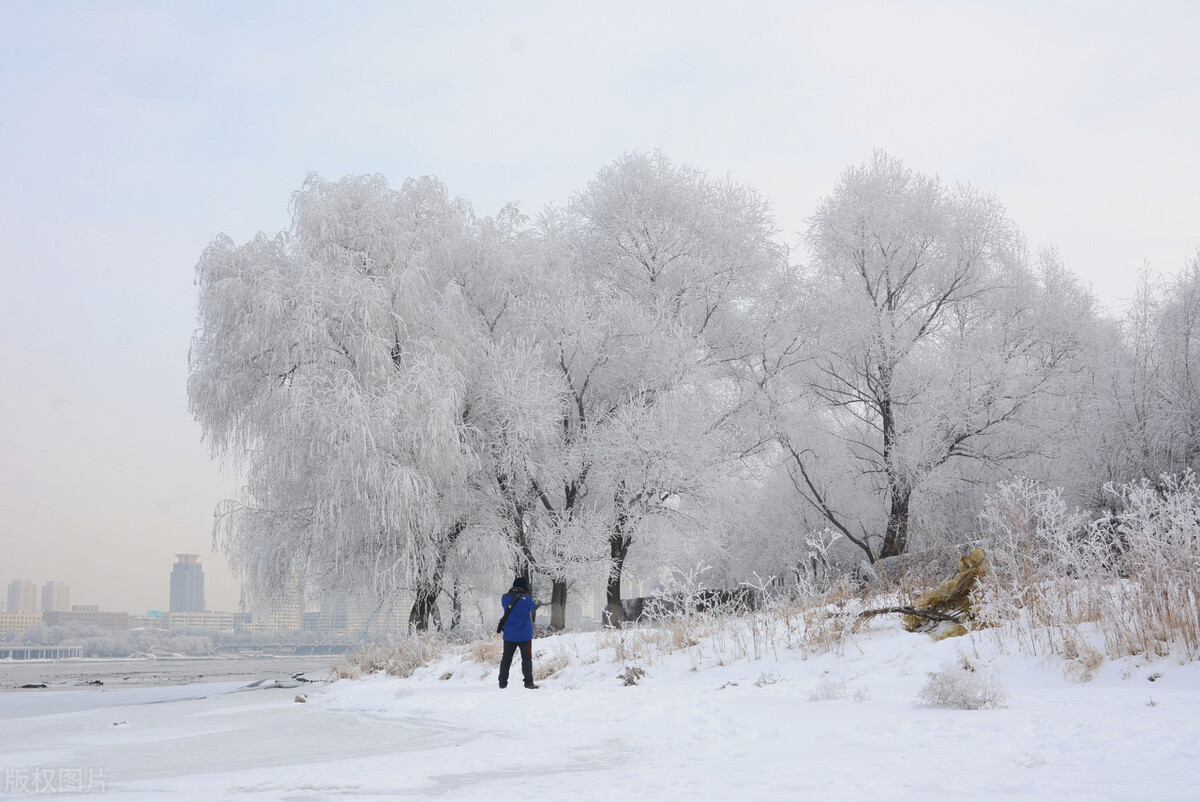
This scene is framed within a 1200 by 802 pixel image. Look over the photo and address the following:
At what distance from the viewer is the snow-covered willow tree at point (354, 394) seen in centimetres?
1717

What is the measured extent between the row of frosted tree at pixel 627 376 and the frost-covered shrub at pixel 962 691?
40.1 feet

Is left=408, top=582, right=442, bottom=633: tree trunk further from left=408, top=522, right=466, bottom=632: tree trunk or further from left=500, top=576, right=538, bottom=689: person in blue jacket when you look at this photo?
left=500, top=576, right=538, bottom=689: person in blue jacket

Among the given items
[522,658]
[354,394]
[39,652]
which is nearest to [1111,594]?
[522,658]

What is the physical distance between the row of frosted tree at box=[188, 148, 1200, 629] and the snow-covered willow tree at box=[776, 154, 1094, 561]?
0.28 ft

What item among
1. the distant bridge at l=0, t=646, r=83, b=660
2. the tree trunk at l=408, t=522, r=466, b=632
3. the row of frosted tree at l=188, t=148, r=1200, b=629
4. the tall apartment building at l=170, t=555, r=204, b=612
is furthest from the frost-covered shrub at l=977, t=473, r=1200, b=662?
the tall apartment building at l=170, t=555, r=204, b=612

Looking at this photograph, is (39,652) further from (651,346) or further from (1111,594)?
(1111,594)

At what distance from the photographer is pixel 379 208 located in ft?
64.8

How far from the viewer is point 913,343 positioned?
2256cm

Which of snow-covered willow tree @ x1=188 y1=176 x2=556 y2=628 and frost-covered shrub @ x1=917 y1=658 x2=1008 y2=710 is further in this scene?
snow-covered willow tree @ x1=188 y1=176 x2=556 y2=628

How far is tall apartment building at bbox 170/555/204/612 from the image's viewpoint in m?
127

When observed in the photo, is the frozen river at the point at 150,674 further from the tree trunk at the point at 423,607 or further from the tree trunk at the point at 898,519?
the tree trunk at the point at 898,519

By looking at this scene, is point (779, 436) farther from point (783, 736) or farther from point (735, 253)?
point (783, 736)

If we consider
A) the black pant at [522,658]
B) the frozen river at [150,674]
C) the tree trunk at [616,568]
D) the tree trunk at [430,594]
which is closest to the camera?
the black pant at [522,658]

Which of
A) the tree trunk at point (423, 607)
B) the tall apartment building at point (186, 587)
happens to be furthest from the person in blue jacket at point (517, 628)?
the tall apartment building at point (186, 587)
